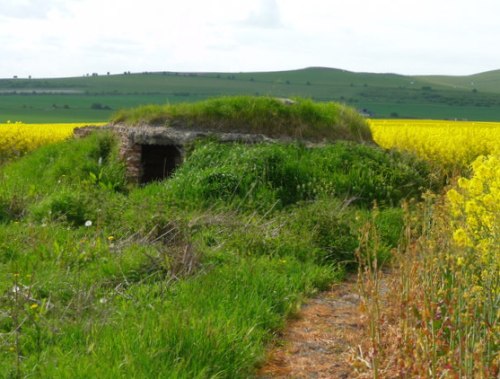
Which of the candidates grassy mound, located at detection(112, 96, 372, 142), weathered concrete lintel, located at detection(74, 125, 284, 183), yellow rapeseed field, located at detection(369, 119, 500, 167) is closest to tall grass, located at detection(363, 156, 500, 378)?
weathered concrete lintel, located at detection(74, 125, 284, 183)

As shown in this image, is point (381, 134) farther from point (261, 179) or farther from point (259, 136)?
point (261, 179)

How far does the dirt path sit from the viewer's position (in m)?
5.39

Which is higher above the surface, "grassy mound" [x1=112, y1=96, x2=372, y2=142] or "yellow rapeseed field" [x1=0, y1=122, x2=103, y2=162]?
"grassy mound" [x1=112, y1=96, x2=372, y2=142]

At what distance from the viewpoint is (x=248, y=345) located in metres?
5.31

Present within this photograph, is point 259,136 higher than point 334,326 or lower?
higher

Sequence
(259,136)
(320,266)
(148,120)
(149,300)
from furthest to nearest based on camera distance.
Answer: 1. (148,120)
2. (259,136)
3. (320,266)
4. (149,300)

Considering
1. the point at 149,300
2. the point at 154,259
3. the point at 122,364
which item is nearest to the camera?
the point at 122,364

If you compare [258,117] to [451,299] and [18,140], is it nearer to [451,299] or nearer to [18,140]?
[451,299]

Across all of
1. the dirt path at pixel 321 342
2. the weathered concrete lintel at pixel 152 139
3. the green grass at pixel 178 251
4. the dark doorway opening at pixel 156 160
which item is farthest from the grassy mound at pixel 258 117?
the dirt path at pixel 321 342

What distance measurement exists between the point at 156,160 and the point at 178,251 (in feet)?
23.3

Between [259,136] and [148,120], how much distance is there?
2275mm

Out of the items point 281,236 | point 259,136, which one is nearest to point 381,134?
point 259,136

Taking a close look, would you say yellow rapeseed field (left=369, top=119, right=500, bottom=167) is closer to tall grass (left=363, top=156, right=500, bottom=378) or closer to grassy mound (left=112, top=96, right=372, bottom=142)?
grassy mound (left=112, top=96, right=372, bottom=142)

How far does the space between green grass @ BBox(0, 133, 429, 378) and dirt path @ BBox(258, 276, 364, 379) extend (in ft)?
0.49
